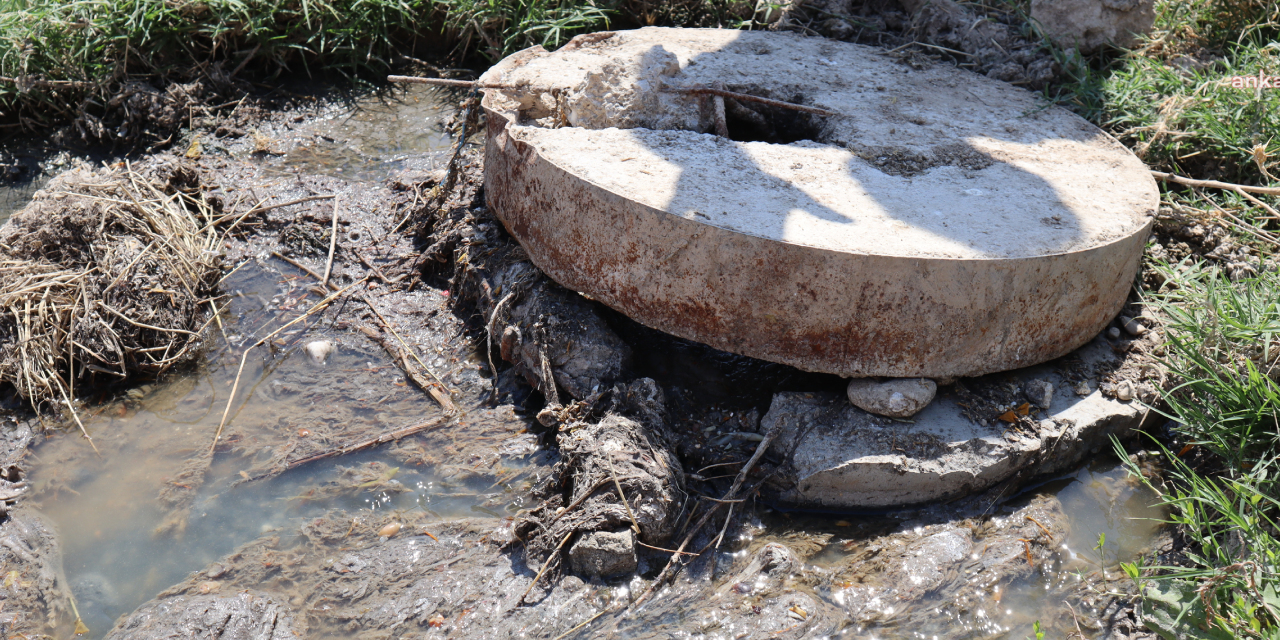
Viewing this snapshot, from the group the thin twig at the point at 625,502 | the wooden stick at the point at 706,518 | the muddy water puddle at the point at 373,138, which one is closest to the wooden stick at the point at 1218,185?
the wooden stick at the point at 706,518

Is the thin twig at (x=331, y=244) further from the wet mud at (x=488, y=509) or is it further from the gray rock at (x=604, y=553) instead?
the gray rock at (x=604, y=553)

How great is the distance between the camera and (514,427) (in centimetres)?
308

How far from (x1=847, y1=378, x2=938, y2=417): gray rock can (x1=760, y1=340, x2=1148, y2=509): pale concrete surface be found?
0.05 metres

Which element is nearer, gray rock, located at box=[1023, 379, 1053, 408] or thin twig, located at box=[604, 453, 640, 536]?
thin twig, located at box=[604, 453, 640, 536]

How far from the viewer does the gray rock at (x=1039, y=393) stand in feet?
9.32

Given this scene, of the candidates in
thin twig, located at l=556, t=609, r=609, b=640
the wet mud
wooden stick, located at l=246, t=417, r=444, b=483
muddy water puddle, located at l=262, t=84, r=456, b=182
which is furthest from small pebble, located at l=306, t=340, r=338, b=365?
thin twig, located at l=556, t=609, r=609, b=640

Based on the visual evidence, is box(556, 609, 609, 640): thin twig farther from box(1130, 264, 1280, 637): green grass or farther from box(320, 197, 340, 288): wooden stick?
box(320, 197, 340, 288): wooden stick

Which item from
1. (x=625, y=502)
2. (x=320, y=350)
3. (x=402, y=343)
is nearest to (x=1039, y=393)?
(x=625, y=502)

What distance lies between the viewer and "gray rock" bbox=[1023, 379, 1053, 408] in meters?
2.84

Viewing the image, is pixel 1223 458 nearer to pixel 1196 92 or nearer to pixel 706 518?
pixel 706 518

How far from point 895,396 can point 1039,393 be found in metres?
0.57

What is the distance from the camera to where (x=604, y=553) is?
246 centimetres

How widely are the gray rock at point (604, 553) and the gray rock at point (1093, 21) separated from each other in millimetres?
3342

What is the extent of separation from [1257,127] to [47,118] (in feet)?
20.0
